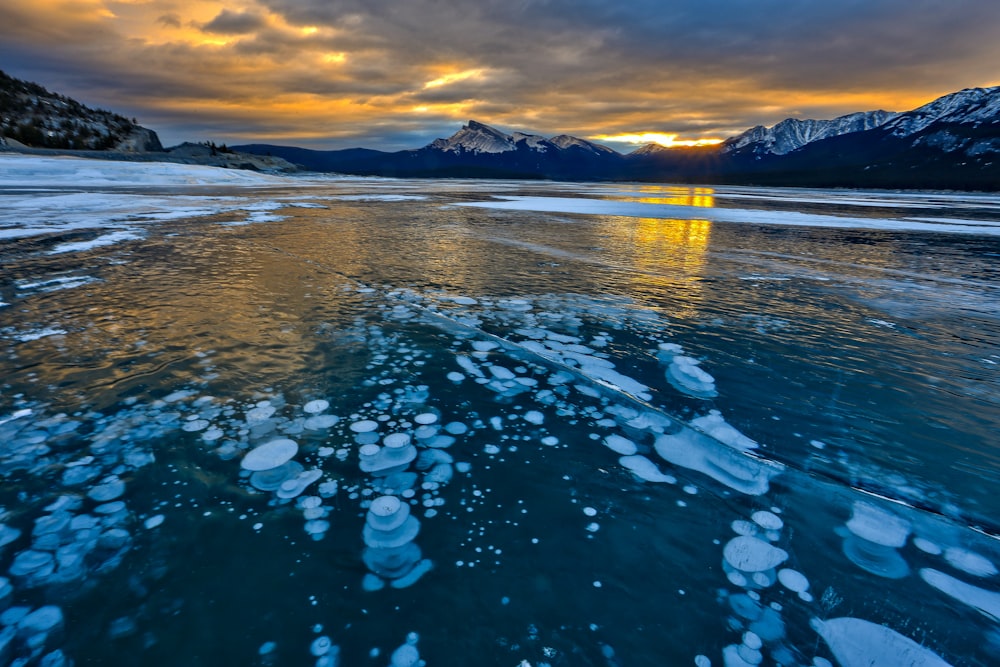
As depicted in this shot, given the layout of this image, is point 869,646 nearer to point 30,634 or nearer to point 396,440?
point 396,440

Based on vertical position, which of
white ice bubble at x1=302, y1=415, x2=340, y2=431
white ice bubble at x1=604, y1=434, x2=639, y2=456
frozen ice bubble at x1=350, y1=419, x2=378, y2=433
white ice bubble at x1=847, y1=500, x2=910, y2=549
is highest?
white ice bubble at x1=302, y1=415, x2=340, y2=431

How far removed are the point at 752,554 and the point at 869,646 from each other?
2.24 feet

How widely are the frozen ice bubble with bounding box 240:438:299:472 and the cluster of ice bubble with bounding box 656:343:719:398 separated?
400cm

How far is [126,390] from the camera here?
486 cm

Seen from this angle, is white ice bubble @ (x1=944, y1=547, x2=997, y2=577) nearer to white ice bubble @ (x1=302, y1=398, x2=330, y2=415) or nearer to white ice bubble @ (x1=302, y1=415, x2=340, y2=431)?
white ice bubble @ (x1=302, y1=415, x2=340, y2=431)

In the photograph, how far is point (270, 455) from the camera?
392 centimetres

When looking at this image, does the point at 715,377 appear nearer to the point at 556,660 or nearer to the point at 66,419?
the point at 556,660

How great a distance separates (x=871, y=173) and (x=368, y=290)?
234 meters

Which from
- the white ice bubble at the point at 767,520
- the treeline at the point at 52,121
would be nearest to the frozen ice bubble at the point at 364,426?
the white ice bubble at the point at 767,520

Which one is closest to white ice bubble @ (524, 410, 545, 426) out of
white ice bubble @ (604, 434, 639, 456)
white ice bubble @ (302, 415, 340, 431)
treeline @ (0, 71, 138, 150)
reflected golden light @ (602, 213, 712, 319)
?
white ice bubble @ (604, 434, 639, 456)

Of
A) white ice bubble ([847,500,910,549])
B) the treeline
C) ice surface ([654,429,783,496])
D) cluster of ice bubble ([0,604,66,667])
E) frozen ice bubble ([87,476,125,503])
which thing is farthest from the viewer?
the treeline

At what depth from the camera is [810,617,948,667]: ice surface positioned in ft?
7.88

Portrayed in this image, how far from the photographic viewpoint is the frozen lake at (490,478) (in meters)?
2.51

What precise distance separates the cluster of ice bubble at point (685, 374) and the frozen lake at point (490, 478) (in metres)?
0.05
